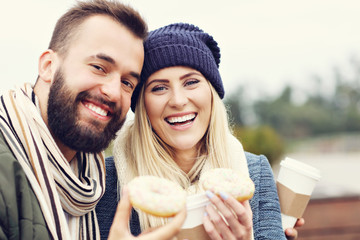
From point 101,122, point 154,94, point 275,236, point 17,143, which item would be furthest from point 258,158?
point 17,143

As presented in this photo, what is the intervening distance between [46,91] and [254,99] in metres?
56.3

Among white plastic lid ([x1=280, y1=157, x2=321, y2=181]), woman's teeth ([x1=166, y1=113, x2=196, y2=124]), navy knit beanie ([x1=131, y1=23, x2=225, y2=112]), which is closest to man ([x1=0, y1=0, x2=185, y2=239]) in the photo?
navy knit beanie ([x1=131, y1=23, x2=225, y2=112])

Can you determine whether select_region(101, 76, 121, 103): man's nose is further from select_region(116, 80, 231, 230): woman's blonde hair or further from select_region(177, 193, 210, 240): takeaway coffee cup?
select_region(177, 193, 210, 240): takeaway coffee cup

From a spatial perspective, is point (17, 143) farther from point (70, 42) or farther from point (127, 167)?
point (127, 167)

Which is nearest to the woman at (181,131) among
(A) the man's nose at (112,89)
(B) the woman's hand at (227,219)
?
(A) the man's nose at (112,89)

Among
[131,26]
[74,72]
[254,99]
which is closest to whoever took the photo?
[74,72]

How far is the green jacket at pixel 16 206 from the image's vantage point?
1.72 meters

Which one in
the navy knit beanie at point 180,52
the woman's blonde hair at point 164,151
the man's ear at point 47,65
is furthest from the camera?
the woman's blonde hair at point 164,151

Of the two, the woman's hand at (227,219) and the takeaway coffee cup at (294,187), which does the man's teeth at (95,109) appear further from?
the takeaway coffee cup at (294,187)

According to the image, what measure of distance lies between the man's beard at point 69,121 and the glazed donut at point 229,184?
29.3 inches

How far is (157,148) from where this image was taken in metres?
2.90

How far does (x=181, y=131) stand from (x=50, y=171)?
1008 millimetres

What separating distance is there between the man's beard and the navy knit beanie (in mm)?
541

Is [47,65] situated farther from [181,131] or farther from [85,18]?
[181,131]
